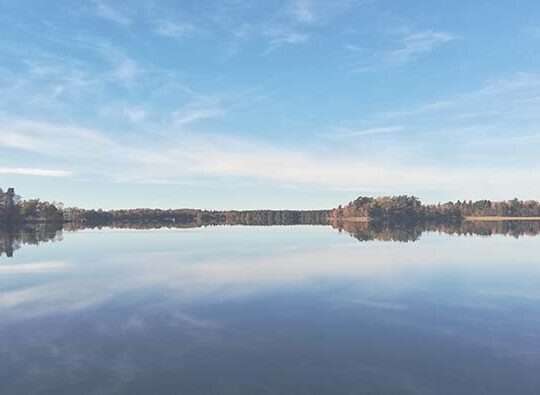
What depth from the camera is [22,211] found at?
488ft

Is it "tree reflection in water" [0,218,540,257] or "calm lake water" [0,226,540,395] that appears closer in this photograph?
"calm lake water" [0,226,540,395]

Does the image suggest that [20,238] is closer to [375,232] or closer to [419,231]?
[375,232]

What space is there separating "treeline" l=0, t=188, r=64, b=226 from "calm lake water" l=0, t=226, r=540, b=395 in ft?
372

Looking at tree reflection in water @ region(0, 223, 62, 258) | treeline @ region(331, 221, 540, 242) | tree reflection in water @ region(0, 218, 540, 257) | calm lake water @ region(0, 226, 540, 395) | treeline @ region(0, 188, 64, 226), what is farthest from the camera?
treeline @ region(0, 188, 64, 226)

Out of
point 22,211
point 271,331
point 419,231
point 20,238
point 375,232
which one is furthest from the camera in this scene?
point 22,211

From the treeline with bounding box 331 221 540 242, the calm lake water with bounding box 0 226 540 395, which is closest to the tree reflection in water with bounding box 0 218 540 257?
the treeline with bounding box 331 221 540 242

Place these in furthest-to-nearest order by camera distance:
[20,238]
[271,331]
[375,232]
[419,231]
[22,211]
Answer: [22,211]
[419,231]
[375,232]
[20,238]
[271,331]

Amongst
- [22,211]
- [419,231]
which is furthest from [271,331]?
[22,211]

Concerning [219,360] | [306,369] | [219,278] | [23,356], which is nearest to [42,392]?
[23,356]

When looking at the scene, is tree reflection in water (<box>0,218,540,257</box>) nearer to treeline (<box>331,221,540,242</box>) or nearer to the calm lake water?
treeline (<box>331,221,540,242</box>)

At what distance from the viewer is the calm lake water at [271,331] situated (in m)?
13.7

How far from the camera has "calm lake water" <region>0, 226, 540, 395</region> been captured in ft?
44.9

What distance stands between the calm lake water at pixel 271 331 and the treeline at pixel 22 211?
113m

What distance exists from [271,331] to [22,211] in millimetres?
150268
